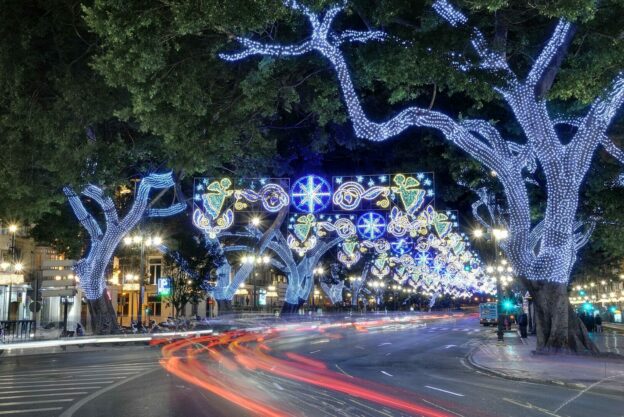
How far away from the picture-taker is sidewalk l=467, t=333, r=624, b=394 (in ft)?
51.4

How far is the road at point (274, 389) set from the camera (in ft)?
36.7

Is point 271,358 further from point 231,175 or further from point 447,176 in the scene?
point 447,176

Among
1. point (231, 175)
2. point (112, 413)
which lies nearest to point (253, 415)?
point (112, 413)

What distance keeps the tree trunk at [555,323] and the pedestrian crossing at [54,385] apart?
45.0ft

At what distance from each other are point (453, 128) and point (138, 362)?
44.8 feet

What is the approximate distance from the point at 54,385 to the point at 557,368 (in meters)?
14.1

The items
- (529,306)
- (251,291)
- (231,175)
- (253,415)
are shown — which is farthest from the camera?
(251,291)

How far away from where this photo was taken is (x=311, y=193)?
96.4 feet

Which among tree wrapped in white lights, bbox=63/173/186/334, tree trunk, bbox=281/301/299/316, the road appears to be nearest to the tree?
tree wrapped in white lights, bbox=63/173/186/334

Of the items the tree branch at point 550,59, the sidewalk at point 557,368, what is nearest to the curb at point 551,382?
the sidewalk at point 557,368

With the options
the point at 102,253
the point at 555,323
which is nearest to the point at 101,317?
the point at 102,253

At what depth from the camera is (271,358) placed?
22562 millimetres

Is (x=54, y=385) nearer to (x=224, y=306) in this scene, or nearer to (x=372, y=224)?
(x=372, y=224)

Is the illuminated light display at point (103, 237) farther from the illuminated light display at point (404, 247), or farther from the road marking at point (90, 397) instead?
the illuminated light display at point (404, 247)
